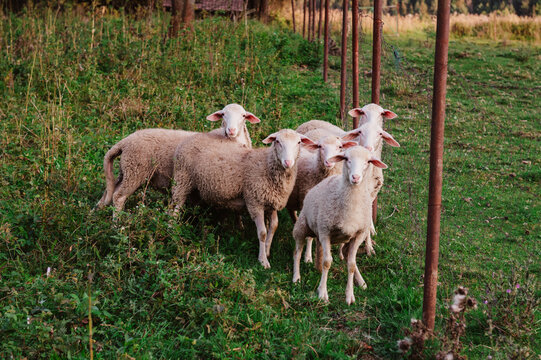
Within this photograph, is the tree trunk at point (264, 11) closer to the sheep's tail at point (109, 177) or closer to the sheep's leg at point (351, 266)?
the sheep's tail at point (109, 177)

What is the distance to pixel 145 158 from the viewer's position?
255 inches

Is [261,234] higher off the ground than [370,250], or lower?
higher

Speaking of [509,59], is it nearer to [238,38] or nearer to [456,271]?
[238,38]

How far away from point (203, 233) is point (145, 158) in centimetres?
132

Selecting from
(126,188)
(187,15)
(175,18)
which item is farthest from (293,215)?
(187,15)

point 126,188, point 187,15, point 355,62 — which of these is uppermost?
point 187,15

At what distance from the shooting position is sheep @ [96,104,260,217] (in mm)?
6465

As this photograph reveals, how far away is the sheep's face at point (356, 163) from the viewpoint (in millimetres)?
4660

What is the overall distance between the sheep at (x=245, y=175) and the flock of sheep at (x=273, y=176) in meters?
0.01

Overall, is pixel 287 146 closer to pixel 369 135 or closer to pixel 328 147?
pixel 328 147

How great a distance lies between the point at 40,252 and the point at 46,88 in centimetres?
508

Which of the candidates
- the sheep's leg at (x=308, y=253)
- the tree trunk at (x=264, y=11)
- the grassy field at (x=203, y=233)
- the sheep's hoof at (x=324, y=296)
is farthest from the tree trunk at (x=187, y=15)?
the sheep's hoof at (x=324, y=296)

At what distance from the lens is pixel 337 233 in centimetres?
500

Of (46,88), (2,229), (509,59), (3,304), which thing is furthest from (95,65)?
(509,59)
